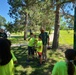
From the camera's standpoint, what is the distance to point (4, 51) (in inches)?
135

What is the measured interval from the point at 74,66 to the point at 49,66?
7922mm

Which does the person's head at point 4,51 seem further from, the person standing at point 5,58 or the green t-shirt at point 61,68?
the green t-shirt at point 61,68

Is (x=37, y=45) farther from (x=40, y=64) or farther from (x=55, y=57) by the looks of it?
(x=55, y=57)

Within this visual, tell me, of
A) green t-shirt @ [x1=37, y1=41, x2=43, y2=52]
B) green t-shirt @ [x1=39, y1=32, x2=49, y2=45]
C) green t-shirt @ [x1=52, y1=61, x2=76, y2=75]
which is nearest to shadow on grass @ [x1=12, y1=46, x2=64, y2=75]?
green t-shirt @ [x1=37, y1=41, x2=43, y2=52]

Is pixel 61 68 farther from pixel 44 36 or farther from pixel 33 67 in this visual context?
pixel 44 36

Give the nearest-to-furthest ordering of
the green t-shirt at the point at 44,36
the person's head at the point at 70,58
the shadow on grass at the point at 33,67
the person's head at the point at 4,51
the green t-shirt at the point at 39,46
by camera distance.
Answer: the person's head at the point at 4,51
the person's head at the point at 70,58
the shadow on grass at the point at 33,67
the green t-shirt at the point at 39,46
the green t-shirt at the point at 44,36

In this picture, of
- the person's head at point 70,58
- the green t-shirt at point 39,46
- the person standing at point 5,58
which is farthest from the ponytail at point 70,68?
the green t-shirt at point 39,46

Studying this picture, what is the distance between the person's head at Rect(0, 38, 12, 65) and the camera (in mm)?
3391

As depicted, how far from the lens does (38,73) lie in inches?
410

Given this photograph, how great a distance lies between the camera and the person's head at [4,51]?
11.1 feet

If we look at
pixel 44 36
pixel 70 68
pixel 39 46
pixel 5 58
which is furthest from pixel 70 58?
pixel 44 36

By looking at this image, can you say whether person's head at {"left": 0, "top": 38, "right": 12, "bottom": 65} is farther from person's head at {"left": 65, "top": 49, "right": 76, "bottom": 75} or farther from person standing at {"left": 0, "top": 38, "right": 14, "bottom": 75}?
person's head at {"left": 65, "top": 49, "right": 76, "bottom": 75}

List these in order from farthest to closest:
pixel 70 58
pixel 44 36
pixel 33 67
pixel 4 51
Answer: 1. pixel 44 36
2. pixel 33 67
3. pixel 70 58
4. pixel 4 51

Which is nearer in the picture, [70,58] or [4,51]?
[4,51]
